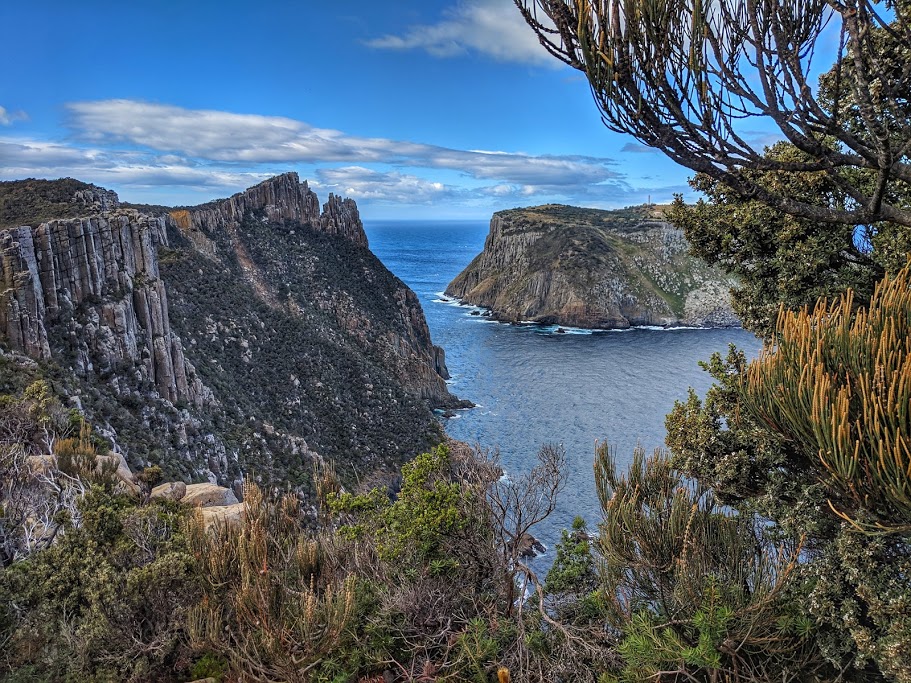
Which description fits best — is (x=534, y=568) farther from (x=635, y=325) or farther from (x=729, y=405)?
(x=635, y=325)

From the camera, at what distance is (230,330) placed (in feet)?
133

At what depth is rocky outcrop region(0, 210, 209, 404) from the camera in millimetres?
21391

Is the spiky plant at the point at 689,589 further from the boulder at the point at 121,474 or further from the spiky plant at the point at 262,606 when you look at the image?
the boulder at the point at 121,474

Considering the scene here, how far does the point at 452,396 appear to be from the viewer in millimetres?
65312

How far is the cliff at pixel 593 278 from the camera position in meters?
115

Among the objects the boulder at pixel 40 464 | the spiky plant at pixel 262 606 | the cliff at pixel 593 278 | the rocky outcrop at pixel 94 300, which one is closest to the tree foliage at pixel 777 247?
the spiky plant at pixel 262 606

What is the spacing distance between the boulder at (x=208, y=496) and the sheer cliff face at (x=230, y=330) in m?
6.09

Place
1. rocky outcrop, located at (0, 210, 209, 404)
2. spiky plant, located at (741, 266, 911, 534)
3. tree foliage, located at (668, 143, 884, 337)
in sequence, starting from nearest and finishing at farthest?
spiky plant, located at (741, 266, 911, 534)
tree foliage, located at (668, 143, 884, 337)
rocky outcrop, located at (0, 210, 209, 404)

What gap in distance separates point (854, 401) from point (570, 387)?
216 ft

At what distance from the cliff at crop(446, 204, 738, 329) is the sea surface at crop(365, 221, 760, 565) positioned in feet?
20.0

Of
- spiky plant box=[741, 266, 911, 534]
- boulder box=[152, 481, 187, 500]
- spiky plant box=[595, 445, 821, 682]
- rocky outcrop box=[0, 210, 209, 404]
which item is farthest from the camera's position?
rocky outcrop box=[0, 210, 209, 404]

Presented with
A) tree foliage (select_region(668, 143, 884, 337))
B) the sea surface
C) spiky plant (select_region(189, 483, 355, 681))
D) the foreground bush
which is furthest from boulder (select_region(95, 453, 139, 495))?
the sea surface

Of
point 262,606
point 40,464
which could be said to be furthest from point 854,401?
point 40,464

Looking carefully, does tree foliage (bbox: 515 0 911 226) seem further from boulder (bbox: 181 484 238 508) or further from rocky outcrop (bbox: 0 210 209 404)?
rocky outcrop (bbox: 0 210 209 404)
